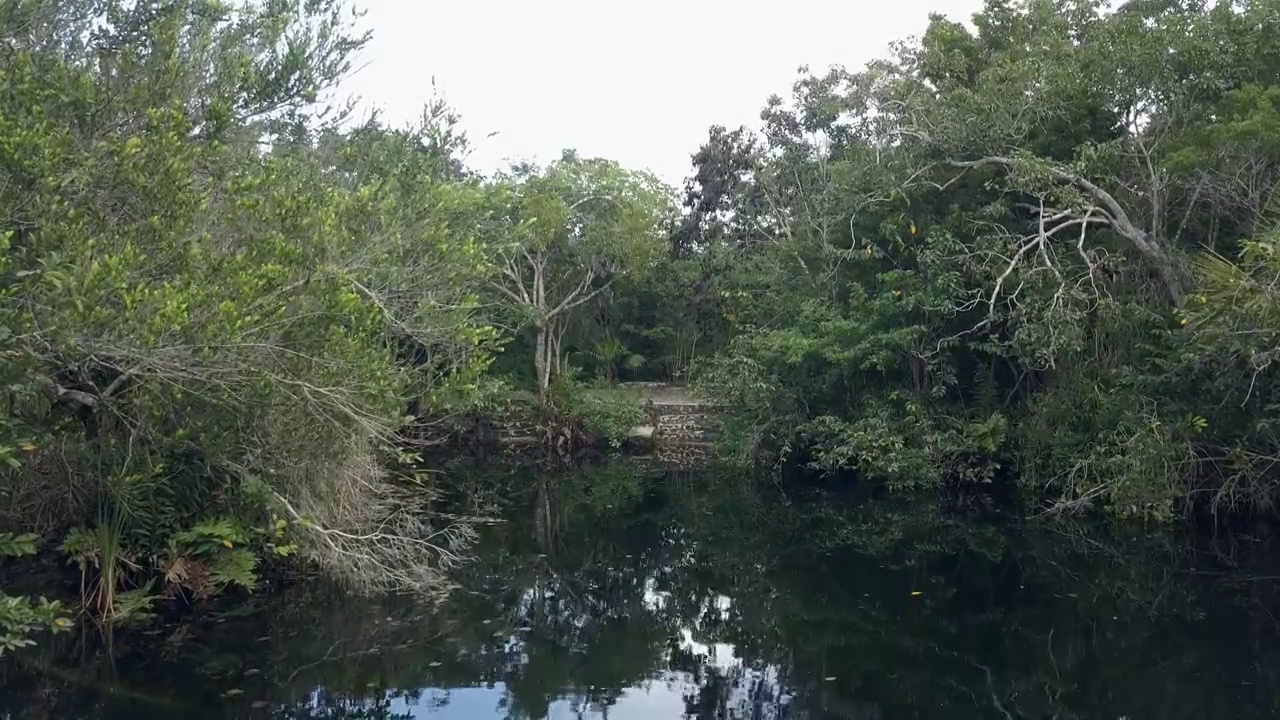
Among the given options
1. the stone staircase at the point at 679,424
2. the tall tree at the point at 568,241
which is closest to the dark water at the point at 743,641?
the stone staircase at the point at 679,424

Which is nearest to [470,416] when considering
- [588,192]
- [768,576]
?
[588,192]

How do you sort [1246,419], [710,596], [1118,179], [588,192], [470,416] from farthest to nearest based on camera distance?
[588,192], [470,416], [1118,179], [1246,419], [710,596]

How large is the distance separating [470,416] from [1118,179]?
1408 centimetres

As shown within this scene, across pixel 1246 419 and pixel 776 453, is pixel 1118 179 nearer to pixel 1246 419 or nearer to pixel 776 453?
pixel 1246 419

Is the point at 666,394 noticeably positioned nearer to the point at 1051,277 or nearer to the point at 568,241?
the point at 568,241

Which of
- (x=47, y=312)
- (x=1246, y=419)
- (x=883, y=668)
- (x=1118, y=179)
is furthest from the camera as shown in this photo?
(x=1118, y=179)

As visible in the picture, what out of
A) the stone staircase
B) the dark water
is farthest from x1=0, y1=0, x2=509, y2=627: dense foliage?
the stone staircase

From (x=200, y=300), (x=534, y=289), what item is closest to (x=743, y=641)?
(x=200, y=300)

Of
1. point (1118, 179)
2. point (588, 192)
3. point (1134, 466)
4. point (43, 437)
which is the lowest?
point (1134, 466)

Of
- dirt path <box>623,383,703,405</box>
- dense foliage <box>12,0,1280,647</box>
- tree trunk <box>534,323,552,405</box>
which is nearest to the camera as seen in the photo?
dense foliage <box>12,0,1280,647</box>

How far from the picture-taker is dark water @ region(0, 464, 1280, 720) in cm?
795

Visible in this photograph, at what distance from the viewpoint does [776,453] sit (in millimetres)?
20531

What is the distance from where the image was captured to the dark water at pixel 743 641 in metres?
7.95

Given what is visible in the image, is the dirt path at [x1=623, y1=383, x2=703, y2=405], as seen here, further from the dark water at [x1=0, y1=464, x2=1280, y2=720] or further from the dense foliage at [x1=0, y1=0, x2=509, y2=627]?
the dense foliage at [x1=0, y1=0, x2=509, y2=627]
